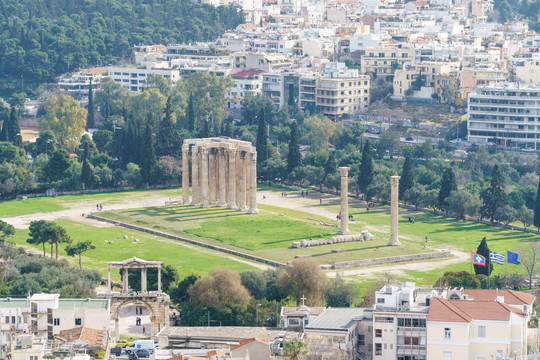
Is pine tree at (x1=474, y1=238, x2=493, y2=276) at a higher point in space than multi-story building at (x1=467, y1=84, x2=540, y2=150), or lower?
lower

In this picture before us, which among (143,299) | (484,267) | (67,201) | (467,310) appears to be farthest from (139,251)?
(467,310)

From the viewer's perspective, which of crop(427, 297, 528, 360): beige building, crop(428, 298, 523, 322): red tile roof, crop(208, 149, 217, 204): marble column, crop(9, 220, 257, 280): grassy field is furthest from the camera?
crop(208, 149, 217, 204): marble column

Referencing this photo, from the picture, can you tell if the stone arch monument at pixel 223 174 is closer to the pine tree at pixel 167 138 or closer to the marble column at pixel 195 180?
the marble column at pixel 195 180

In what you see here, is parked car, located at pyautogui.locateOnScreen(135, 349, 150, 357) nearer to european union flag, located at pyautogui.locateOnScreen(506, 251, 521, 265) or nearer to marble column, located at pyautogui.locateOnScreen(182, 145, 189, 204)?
european union flag, located at pyautogui.locateOnScreen(506, 251, 521, 265)

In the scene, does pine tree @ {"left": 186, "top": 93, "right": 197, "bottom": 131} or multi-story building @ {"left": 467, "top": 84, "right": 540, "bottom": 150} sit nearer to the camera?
multi-story building @ {"left": 467, "top": 84, "right": 540, "bottom": 150}

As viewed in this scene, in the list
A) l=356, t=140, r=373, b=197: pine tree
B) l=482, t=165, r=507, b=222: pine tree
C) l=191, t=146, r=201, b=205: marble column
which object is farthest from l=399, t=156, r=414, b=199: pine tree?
l=191, t=146, r=201, b=205: marble column

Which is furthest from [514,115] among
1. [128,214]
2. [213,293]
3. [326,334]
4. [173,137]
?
[326,334]

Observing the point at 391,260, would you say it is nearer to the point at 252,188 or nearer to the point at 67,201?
the point at 252,188
